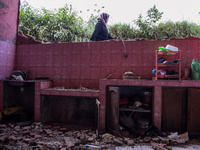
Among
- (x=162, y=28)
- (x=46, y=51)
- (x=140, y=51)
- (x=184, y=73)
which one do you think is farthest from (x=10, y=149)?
(x=162, y=28)

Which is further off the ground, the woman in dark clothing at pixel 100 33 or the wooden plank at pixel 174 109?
the woman in dark clothing at pixel 100 33

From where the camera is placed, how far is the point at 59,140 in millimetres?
3381

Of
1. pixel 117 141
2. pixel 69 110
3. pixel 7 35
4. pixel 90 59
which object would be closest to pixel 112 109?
pixel 117 141

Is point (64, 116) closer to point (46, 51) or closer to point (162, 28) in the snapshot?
point (46, 51)

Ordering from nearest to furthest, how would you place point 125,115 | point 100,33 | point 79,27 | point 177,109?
point 177,109
point 125,115
point 100,33
point 79,27

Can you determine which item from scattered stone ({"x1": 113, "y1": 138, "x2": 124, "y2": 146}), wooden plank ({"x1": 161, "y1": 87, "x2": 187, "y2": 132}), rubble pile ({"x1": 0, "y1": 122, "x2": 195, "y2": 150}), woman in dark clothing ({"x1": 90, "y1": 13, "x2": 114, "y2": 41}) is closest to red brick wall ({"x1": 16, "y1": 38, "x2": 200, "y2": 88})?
woman in dark clothing ({"x1": 90, "y1": 13, "x2": 114, "y2": 41})

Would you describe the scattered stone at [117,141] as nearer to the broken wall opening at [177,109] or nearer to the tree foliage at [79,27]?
the broken wall opening at [177,109]

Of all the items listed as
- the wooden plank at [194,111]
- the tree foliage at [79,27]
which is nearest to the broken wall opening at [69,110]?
the wooden plank at [194,111]

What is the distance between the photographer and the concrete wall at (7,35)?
16.3 ft

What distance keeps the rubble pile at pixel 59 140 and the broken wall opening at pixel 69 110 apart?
2.32ft

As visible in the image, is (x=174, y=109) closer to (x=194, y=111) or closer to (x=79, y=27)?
(x=194, y=111)

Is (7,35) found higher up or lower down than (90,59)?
higher up

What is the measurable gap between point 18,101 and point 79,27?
4363 millimetres

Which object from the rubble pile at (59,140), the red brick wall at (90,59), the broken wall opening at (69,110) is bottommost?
the rubble pile at (59,140)
